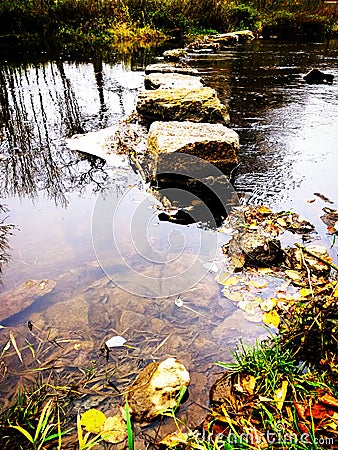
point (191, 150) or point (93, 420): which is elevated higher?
point (191, 150)

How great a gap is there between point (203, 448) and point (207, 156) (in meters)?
2.76

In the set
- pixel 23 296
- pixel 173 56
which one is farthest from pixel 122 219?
pixel 173 56

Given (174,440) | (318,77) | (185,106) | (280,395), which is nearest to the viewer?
(174,440)

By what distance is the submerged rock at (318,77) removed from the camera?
7.08 meters

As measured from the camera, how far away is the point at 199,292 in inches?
89.3

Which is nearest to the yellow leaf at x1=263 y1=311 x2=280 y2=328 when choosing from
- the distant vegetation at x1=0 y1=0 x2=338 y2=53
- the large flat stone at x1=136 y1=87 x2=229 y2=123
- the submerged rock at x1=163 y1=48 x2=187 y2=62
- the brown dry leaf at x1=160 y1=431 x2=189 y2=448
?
the brown dry leaf at x1=160 y1=431 x2=189 y2=448

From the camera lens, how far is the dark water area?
76.3 inches

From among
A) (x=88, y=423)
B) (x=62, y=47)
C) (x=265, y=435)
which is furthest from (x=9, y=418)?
(x=62, y=47)

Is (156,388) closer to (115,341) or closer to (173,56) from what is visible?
(115,341)

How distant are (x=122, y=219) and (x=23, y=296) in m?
1.13

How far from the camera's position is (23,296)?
224 cm

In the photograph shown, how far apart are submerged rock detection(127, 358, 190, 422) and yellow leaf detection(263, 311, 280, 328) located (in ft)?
2.00

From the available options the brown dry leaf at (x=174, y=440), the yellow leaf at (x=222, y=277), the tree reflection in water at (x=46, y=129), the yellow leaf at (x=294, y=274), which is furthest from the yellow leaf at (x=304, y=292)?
the tree reflection in water at (x=46, y=129)

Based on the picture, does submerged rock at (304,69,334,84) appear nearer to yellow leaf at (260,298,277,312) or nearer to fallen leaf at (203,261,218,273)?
fallen leaf at (203,261,218,273)
